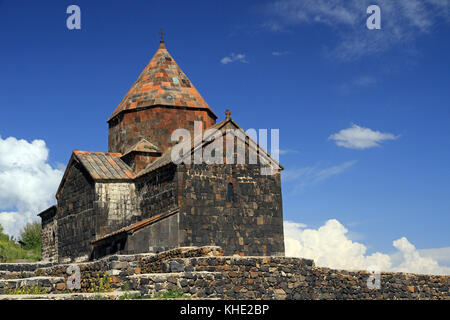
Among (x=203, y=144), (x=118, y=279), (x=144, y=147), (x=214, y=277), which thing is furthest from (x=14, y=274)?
(x=144, y=147)

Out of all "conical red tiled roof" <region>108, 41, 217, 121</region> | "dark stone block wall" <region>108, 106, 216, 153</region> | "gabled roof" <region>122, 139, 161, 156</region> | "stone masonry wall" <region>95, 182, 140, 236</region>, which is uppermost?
"conical red tiled roof" <region>108, 41, 217, 121</region>

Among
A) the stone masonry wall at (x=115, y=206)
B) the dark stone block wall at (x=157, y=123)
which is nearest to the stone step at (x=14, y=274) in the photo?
the stone masonry wall at (x=115, y=206)

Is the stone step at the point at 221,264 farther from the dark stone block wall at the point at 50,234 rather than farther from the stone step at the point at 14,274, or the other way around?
the dark stone block wall at the point at 50,234

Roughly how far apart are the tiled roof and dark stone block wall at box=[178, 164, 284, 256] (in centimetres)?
367

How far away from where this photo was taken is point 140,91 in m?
21.9

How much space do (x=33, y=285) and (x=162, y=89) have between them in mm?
12037

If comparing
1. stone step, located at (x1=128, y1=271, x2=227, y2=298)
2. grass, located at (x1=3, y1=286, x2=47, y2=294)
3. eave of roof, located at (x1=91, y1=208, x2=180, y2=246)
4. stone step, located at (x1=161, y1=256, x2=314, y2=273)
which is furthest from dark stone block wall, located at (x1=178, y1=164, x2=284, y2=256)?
stone step, located at (x1=128, y1=271, x2=227, y2=298)

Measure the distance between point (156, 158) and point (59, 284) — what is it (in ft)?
32.4

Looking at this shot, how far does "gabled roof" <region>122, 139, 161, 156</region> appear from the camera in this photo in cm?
2058

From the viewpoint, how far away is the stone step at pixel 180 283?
9367 millimetres

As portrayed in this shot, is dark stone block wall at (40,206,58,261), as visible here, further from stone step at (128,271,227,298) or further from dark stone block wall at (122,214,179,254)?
stone step at (128,271,227,298)

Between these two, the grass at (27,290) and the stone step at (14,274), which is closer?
the grass at (27,290)

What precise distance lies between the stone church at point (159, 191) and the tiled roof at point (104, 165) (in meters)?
0.04

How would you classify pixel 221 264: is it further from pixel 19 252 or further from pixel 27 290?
pixel 19 252
